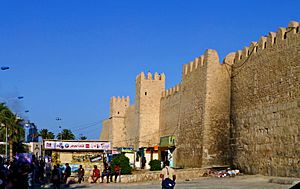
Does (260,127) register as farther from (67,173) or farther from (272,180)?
(67,173)

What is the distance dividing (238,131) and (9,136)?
1046 inches

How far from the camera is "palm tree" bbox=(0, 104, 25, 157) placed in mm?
44531

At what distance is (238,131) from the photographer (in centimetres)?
2608

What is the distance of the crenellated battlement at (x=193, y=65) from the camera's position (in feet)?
101

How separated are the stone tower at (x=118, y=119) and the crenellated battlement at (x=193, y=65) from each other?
2022 cm

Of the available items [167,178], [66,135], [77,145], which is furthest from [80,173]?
[66,135]

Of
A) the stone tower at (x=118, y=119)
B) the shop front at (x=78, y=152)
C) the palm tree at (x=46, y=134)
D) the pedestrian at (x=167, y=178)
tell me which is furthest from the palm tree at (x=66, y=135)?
the pedestrian at (x=167, y=178)

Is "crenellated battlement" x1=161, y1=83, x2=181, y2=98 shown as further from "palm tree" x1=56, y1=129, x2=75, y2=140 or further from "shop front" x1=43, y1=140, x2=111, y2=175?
"palm tree" x1=56, y1=129, x2=75, y2=140

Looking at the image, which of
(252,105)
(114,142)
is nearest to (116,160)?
(252,105)

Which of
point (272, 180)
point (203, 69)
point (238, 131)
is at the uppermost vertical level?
point (203, 69)

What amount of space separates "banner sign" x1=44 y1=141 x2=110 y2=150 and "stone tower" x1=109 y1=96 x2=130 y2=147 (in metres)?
24.4

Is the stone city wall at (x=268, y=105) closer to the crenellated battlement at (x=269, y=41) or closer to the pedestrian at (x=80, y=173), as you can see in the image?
the crenellated battlement at (x=269, y=41)

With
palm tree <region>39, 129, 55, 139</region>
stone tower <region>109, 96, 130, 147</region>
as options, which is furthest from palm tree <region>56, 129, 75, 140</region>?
stone tower <region>109, 96, 130, 147</region>

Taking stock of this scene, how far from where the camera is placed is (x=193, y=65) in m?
32.7
